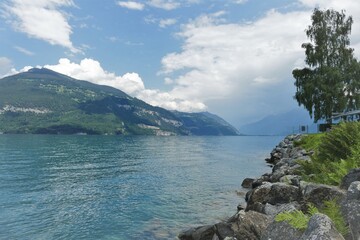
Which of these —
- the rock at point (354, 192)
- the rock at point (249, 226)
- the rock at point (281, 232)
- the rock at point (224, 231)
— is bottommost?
the rock at point (224, 231)

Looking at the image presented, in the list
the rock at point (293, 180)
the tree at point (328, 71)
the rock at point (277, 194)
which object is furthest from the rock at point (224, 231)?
the tree at point (328, 71)

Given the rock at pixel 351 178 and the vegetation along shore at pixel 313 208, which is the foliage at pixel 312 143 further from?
the rock at pixel 351 178

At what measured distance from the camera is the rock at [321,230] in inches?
232

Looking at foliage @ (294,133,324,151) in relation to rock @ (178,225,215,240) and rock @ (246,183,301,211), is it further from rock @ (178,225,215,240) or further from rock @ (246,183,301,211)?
rock @ (178,225,215,240)

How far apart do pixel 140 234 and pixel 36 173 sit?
1232 inches

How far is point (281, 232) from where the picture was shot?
7.46 m

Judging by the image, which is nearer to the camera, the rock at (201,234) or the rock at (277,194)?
the rock at (277,194)

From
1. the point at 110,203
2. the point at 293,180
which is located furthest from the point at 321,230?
the point at 110,203

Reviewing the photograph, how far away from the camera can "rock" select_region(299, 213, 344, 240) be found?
5.89 m

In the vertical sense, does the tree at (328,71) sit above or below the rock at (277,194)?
above

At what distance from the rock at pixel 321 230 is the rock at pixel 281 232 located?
78cm

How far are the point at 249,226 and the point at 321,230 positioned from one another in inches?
218

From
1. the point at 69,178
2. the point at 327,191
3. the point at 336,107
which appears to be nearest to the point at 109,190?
the point at 69,178

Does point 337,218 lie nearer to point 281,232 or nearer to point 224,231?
point 281,232
